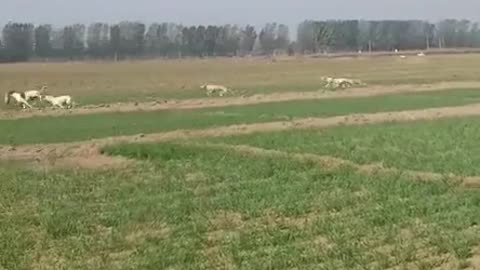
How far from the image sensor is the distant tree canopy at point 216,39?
5098 inches

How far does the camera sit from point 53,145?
2491 centimetres

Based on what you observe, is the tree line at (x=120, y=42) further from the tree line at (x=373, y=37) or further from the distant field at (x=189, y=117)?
the distant field at (x=189, y=117)

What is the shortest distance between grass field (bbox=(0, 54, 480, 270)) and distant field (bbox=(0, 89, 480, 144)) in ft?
0.38

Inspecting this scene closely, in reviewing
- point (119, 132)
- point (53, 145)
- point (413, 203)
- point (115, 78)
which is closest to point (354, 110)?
point (119, 132)

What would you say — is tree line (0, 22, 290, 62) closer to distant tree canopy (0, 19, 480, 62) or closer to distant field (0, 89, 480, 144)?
distant tree canopy (0, 19, 480, 62)

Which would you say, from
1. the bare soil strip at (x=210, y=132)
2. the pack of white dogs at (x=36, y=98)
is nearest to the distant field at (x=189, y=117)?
the bare soil strip at (x=210, y=132)

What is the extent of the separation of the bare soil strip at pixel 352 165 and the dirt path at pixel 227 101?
559 inches

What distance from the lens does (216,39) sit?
143875 mm

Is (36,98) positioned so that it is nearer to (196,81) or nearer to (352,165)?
(196,81)

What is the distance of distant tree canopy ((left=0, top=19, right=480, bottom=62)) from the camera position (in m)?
130

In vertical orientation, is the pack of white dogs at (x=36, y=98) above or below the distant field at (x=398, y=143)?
above

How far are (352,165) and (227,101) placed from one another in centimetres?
2293

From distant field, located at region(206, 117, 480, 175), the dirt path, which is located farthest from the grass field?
the dirt path

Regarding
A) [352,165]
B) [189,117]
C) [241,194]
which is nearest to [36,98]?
[189,117]
